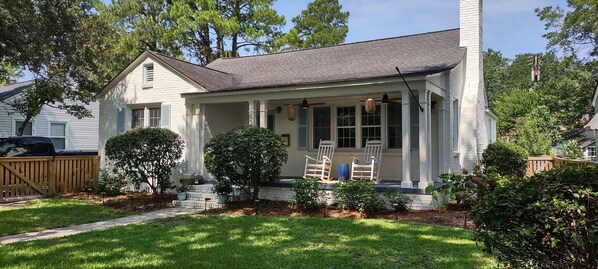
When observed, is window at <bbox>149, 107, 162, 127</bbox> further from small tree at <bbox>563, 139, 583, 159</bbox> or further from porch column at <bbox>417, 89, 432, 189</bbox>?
small tree at <bbox>563, 139, 583, 159</bbox>

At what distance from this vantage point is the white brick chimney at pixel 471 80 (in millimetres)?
11062

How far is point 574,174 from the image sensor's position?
2775 mm

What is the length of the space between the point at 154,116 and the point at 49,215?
15.7 feet

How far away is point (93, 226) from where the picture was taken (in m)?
7.36

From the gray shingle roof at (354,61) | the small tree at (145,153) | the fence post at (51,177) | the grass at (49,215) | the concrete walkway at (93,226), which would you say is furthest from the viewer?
Answer: the fence post at (51,177)

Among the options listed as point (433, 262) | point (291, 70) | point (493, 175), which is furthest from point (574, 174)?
point (291, 70)

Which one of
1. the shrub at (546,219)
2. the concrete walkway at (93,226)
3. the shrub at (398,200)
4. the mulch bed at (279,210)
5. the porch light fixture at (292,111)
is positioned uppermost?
the porch light fixture at (292,111)

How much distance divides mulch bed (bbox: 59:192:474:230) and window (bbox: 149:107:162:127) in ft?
7.97

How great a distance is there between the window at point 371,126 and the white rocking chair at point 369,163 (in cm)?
46

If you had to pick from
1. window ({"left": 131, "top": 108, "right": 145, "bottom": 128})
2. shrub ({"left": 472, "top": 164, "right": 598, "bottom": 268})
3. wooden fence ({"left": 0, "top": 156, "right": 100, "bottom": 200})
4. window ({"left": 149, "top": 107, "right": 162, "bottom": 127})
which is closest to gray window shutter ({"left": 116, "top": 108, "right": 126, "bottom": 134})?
window ({"left": 131, "top": 108, "right": 145, "bottom": 128})

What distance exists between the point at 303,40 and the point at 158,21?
9.37m

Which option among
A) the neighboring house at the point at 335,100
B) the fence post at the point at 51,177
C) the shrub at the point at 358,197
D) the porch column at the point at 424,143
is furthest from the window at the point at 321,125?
the fence post at the point at 51,177

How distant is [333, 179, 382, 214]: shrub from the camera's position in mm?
8078

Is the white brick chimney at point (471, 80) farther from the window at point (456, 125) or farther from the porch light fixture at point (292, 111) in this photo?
the porch light fixture at point (292, 111)
